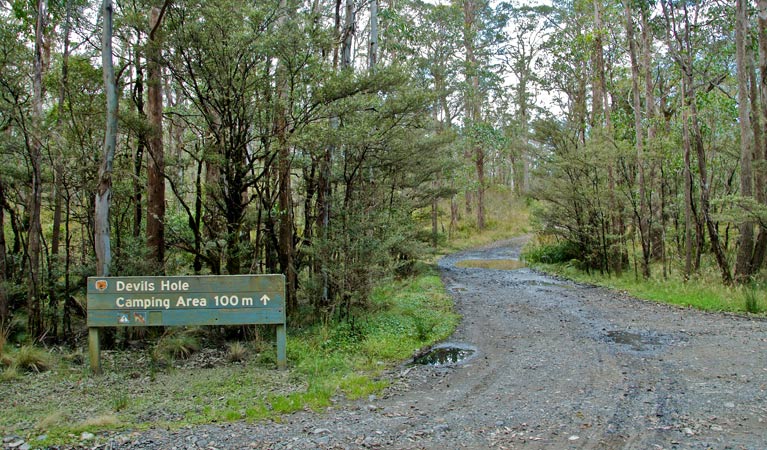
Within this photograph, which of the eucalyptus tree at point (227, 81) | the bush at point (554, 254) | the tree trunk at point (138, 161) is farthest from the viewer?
the bush at point (554, 254)

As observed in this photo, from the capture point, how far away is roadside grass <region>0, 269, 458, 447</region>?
16.1 feet

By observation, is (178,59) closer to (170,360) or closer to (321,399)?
(170,360)

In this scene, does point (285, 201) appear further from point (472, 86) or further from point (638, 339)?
point (472, 86)

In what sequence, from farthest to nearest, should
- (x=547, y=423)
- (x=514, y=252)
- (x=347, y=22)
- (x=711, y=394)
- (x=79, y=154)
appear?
(x=514, y=252) < (x=347, y=22) < (x=79, y=154) < (x=711, y=394) < (x=547, y=423)

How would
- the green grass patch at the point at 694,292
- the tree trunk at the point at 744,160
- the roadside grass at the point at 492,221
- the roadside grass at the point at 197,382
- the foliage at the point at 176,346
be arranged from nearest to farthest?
1. the roadside grass at the point at 197,382
2. the foliage at the point at 176,346
3. the green grass patch at the point at 694,292
4. the tree trunk at the point at 744,160
5. the roadside grass at the point at 492,221

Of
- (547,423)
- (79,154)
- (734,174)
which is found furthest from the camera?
(734,174)

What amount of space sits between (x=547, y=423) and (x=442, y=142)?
38.6ft

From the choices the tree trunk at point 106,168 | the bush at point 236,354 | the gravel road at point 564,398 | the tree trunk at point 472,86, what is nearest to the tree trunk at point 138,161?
the tree trunk at point 106,168

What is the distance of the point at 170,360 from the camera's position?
711 cm

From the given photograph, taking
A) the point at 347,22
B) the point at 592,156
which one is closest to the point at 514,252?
the point at 592,156

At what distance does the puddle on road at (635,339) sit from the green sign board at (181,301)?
16.9 ft

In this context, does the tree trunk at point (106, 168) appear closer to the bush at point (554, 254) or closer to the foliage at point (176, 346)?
the foliage at point (176, 346)

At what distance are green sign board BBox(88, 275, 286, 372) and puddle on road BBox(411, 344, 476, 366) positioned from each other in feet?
6.73

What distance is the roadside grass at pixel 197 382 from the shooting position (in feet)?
16.1
